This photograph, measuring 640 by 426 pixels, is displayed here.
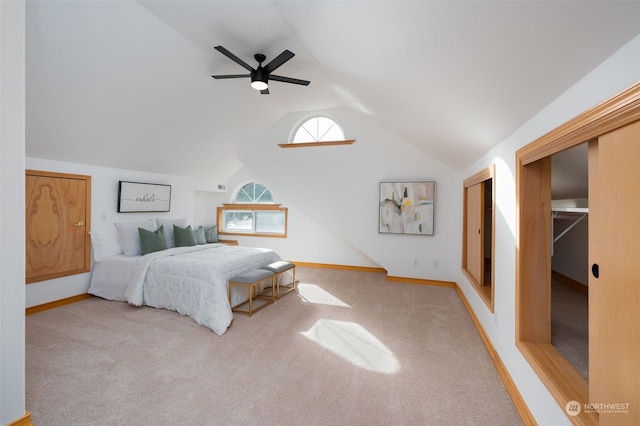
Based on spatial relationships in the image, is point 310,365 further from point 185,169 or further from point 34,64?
point 185,169

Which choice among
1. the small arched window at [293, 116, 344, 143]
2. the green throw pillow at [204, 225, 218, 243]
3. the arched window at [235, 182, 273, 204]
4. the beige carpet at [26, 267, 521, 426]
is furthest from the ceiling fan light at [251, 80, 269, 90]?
the green throw pillow at [204, 225, 218, 243]

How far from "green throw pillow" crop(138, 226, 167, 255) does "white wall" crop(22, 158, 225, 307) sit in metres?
0.55

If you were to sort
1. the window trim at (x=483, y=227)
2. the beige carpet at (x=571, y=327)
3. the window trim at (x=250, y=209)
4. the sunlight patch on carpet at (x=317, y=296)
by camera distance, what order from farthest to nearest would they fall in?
the window trim at (x=250, y=209), the sunlight patch on carpet at (x=317, y=296), the window trim at (x=483, y=227), the beige carpet at (x=571, y=327)

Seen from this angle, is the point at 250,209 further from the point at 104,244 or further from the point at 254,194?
the point at 104,244

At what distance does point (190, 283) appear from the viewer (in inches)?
132

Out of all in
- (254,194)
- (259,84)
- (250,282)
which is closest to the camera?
(259,84)

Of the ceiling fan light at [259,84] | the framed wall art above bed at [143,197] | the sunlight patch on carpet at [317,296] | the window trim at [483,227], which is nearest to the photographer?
the window trim at [483,227]

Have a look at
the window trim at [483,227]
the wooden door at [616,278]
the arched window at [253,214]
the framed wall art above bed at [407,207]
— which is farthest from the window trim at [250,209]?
the wooden door at [616,278]

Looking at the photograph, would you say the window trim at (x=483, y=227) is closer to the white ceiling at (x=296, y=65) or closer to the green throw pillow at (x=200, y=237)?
the white ceiling at (x=296, y=65)

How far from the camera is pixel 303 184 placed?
212 inches

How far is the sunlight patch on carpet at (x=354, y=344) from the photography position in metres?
2.39

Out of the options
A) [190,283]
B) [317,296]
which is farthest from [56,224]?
[317,296]

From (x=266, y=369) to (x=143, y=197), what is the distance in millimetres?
3779

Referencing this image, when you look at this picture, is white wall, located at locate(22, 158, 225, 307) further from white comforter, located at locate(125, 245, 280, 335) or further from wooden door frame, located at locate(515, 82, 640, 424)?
wooden door frame, located at locate(515, 82, 640, 424)
